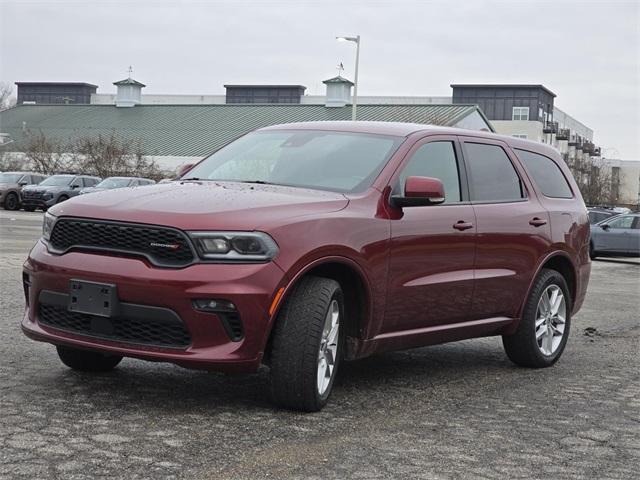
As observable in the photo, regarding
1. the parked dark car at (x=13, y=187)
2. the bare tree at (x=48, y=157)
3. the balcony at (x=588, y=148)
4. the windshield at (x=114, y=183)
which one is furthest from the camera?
the balcony at (x=588, y=148)

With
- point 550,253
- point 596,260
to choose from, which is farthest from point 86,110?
point 550,253

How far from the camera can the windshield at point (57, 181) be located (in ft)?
132

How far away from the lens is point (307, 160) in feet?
21.7

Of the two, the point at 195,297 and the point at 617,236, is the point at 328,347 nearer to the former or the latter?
the point at 195,297

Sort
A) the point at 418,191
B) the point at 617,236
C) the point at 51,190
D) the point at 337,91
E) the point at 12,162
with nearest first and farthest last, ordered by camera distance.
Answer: the point at 418,191 → the point at 617,236 → the point at 51,190 → the point at 12,162 → the point at 337,91

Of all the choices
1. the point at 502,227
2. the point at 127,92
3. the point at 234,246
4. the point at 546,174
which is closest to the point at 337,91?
the point at 127,92

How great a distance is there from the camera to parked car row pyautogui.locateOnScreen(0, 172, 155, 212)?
39344mm

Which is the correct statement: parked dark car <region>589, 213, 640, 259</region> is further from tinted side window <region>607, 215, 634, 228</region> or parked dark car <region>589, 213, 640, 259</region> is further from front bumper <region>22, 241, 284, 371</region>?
front bumper <region>22, 241, 284, 371</region>

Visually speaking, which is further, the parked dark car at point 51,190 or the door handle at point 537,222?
the parked dark car at point 51,190

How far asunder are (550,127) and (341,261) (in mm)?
90539

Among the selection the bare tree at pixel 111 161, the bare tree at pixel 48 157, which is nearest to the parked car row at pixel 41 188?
the bare tree at pixel 111 161

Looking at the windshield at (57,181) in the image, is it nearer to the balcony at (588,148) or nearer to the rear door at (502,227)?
the rear door at (502,227)

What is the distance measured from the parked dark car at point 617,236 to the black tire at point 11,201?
23116 millimetres

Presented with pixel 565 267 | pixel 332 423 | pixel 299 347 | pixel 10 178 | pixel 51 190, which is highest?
pixel 10 178
